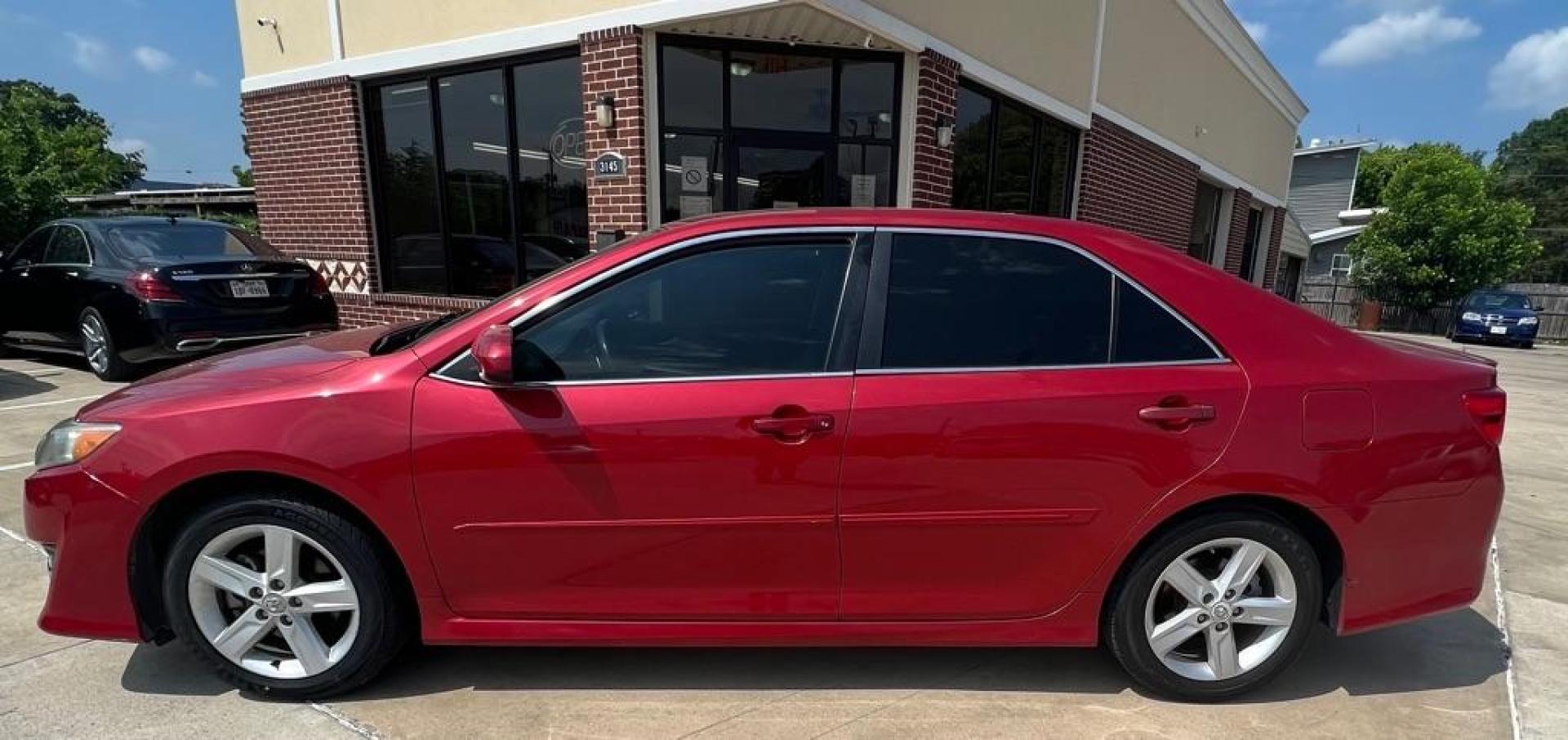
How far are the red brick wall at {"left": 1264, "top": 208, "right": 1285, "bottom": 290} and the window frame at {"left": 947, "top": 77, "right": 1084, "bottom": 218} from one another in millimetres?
12655

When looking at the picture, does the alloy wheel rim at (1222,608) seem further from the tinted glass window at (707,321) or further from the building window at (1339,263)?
the building window at (1339,263)

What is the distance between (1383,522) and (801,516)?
1.87 m

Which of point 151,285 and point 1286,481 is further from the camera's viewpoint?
point 151,285

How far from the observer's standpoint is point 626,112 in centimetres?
576

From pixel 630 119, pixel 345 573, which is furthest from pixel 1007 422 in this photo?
pixel 630 119

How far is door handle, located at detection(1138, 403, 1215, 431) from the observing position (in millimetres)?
2246

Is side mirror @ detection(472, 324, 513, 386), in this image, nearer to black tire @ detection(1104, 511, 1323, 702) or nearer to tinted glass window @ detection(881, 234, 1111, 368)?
tinted glass window @ detection(881, 234, 1111, 368)

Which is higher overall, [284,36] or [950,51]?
[284,36]

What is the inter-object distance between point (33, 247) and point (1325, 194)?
4188 cm

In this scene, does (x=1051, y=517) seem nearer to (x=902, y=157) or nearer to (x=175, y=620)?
(x=175, y=620)

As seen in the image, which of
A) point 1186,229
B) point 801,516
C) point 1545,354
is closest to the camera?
point 801,516

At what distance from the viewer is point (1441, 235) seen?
21422 millimetres

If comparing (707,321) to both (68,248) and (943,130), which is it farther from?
(68,248)

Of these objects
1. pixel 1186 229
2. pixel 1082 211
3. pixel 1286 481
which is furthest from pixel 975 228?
pixel 1186 229
